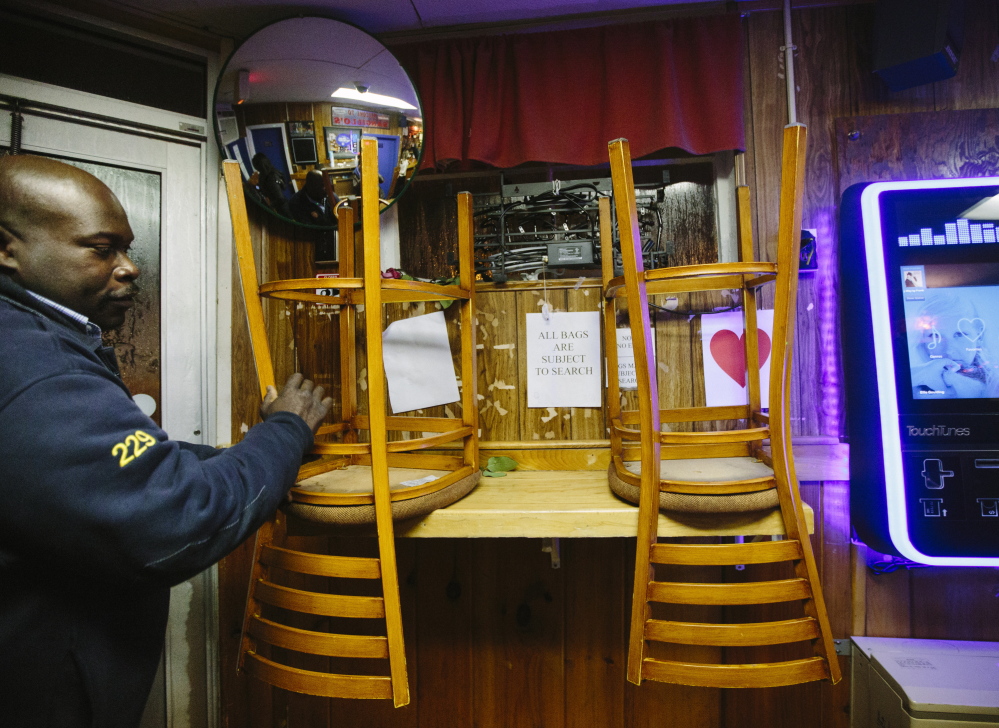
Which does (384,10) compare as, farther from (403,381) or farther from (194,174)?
(403,381)

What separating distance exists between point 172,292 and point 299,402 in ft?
3.44

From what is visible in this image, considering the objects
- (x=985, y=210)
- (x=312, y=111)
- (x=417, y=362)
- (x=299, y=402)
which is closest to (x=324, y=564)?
(x=299, y=402)

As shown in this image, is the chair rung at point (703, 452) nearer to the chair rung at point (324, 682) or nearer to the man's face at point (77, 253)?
the chair rung at point (324, 682)

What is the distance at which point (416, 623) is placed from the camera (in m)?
1.71

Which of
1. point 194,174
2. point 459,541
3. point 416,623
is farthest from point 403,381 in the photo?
point 194,174

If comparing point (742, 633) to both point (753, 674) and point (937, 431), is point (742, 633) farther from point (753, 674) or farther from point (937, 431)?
point (937, 431)

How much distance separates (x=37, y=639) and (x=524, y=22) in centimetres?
208

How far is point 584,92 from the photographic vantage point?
65.6 inches

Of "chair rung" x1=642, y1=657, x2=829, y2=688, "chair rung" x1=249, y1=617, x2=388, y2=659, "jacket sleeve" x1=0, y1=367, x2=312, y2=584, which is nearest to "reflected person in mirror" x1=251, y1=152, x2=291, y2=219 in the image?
"jacket sleeve" x1=0, y1=367, x2=312, y2=584

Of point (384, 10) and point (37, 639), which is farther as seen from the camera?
point (384, 10)

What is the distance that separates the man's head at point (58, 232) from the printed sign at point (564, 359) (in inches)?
43.5

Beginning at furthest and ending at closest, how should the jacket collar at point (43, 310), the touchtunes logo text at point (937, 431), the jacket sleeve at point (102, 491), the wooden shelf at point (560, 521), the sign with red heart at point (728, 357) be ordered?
the sign with red heart at point (728, 357) → the touchtunes logo text at point (937, 431) → the wooden shelf at point (560, 521) → the jacket collar at point (43, 310) → the jacket sleeve at point (102, 491)

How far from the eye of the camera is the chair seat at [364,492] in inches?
41.1

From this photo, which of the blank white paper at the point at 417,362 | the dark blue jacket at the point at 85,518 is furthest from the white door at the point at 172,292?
the dark blue jacket at the point at 85,518
